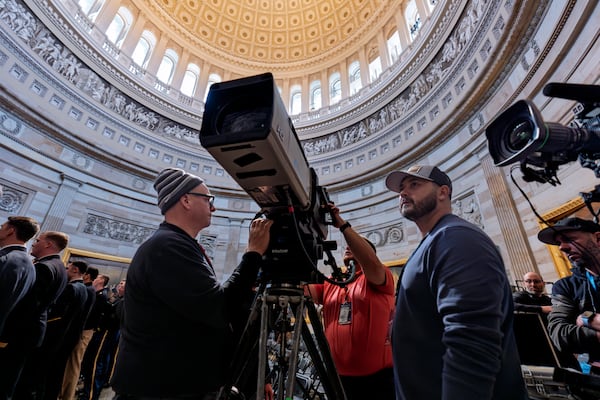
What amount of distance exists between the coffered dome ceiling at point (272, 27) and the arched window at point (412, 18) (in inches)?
99.5

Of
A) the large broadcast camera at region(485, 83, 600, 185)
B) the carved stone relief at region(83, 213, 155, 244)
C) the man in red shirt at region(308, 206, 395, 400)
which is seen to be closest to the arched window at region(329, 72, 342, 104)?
the carved stone relief at region(83, 213, 155, 244)

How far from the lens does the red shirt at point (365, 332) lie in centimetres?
155

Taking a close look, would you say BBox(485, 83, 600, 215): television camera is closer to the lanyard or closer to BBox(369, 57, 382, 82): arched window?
the lanyard

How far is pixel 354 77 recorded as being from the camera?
12695mm

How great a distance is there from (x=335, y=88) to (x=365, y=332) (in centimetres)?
1364

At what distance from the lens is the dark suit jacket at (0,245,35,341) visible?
1.90 metres

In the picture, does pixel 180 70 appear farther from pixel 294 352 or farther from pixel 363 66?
pixel 294 352

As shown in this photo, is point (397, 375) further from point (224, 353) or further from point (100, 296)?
point (100, 296)

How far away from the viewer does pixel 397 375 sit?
973 mm

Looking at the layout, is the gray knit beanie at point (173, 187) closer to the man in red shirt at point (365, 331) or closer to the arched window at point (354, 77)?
the man in red shirt at point (365, 331)

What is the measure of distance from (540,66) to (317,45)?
1359 centimetres

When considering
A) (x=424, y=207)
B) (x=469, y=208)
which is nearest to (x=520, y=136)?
(x=424, y=207)

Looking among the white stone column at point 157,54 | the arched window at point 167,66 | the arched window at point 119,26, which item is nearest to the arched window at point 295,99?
the arched window at point 167,66

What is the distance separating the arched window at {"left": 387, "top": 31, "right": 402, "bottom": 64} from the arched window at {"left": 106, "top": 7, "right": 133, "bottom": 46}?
12535mm
